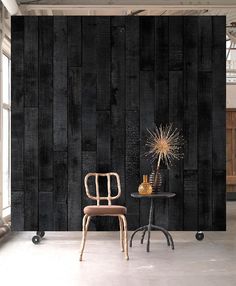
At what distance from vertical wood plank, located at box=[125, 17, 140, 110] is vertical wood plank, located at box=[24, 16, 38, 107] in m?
1.04

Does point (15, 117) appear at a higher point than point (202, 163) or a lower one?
higher

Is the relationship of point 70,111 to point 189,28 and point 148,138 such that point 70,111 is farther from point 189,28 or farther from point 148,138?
point 189,28

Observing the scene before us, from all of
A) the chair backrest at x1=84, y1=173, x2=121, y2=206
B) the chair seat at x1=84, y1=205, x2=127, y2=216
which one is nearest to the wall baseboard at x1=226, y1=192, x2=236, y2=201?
the chair backrest at x1=84, y1=173, x2=121, y2=206

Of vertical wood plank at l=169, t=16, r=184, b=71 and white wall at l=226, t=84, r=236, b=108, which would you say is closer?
vertical wood plank at l=169, t=16, r=184, b=71

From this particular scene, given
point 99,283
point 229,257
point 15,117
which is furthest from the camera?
point 15,117

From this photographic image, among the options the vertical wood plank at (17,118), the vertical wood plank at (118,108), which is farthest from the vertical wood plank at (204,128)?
the vertical wood plank at (17,118)

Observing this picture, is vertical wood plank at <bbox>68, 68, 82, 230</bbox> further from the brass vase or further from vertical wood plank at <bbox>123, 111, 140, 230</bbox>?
the brass vase

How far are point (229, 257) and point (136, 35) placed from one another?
265 cm

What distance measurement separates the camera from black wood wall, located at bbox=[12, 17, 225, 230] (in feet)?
19.2

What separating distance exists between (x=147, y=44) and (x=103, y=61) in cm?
54

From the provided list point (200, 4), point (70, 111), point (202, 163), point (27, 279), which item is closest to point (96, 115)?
point (70, 111)

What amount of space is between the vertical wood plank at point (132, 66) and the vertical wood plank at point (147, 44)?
0.06m

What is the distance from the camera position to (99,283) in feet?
12.8

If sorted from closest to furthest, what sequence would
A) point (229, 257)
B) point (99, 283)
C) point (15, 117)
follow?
point (99, 283)
point (229, 257)
point (15, 117)
